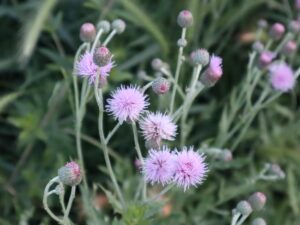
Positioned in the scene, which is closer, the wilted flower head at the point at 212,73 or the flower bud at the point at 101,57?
the flower bud at the point at 101,57

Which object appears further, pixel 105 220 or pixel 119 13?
pixel 119 13

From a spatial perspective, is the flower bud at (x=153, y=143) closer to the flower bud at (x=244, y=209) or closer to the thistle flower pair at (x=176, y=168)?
the thistle flower pair at (x=176, y=168)

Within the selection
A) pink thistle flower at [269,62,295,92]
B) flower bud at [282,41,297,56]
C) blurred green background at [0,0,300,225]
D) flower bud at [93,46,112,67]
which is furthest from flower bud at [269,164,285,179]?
flower bud at [93,46,112,67]

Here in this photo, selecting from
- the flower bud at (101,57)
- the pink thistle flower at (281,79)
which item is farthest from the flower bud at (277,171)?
the flower bud at (101,57)

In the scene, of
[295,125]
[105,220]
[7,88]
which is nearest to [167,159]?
[105,220]

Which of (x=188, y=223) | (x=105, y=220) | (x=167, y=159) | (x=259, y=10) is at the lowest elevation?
(x=188, y=223)

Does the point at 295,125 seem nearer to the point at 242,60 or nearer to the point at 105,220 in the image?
the point at 242,60

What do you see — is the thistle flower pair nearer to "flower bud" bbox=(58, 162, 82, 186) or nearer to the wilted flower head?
"flower bud" bbox=(58, 162, 82, 186)
